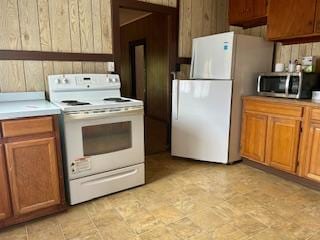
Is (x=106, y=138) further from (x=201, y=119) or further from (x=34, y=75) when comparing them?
(x=201, y=119)

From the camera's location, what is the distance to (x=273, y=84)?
275 centimetres

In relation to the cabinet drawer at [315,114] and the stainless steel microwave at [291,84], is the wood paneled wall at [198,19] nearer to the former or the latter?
the stainless steel microwave at [291,84]

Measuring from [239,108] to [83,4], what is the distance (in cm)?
210

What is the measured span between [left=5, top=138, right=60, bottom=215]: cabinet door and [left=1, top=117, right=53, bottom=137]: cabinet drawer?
2.8 inches

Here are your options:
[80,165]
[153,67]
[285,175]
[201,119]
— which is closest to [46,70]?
[80,165]

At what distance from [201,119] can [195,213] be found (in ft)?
4.16

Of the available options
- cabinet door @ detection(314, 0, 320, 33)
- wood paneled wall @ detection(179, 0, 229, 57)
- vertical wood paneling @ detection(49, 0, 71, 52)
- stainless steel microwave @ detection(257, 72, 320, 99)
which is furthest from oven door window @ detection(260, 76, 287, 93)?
vertical wood paneling @ detection(49, 0, 71, 52)

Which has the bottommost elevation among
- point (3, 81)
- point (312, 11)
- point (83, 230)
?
point (83, 230)

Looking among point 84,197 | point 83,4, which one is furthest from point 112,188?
point 83,4

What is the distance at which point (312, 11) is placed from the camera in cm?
244

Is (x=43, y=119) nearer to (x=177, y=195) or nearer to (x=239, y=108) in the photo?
(x=177, y=195)

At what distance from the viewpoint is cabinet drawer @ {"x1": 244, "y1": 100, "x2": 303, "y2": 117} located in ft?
7.94

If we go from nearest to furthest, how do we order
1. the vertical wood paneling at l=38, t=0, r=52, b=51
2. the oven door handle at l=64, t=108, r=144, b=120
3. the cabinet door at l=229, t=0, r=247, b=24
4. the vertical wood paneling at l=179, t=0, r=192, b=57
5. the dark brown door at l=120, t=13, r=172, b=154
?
the oven door handle at l=64, t=108, r=144, b=120 → the vertical wood paneling at l=38, t=0, r=52, b=51 → the cabinet door at l=229, t=0, r=247, b=24 → the vertical wood paneling at l=179, t=0, r=192, b=57 → the dark brown door at l=120, t=13, r=172, b=154

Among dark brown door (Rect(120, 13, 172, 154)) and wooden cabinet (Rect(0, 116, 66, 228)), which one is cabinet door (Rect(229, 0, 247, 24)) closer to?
dark brown door (Rect(120, 13, 172, 154))
